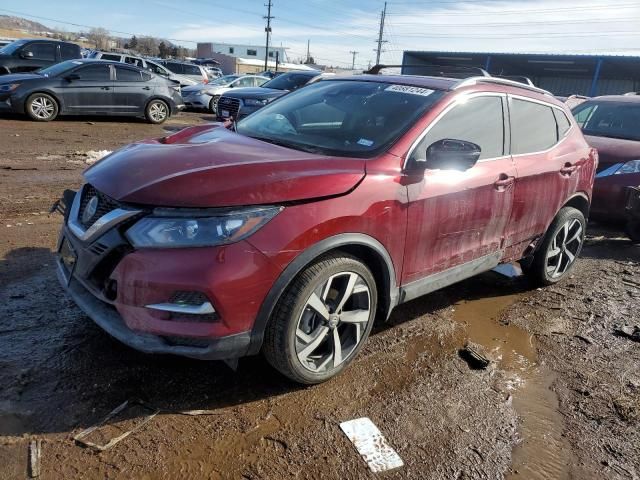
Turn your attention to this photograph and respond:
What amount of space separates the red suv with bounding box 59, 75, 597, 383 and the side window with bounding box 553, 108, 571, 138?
1.77 ft

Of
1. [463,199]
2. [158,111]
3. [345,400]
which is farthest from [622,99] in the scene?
[158,111]

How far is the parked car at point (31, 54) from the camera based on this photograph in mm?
14039

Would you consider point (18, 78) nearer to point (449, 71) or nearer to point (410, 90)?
point (449, 71)

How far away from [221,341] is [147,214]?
0.72m

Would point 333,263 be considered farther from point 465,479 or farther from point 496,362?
point 496,362

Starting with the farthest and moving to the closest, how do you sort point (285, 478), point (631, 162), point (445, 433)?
point (631, 162) → point (445, 433) → point (285, 478)

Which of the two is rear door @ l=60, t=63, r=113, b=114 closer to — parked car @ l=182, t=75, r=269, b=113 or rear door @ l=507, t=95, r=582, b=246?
parked car @ l=182, t=75, r=269, b=113

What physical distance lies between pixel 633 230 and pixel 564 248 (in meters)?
2.00

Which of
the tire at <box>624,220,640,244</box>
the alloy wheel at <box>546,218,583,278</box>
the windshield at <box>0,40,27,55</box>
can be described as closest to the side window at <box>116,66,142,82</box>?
the windshield at <box>0,40,27,55</box>

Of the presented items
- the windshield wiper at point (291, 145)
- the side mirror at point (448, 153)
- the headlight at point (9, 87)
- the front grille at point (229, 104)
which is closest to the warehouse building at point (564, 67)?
the front grille at point (229, 104)

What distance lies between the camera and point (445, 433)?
2.65 metres

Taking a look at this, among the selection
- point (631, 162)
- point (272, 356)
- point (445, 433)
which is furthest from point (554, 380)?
point (631, 162)

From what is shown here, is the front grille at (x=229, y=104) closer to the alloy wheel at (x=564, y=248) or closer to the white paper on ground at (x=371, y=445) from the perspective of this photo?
the alloy wheel at (x=564, y=248)

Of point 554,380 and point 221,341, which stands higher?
point 221,341
